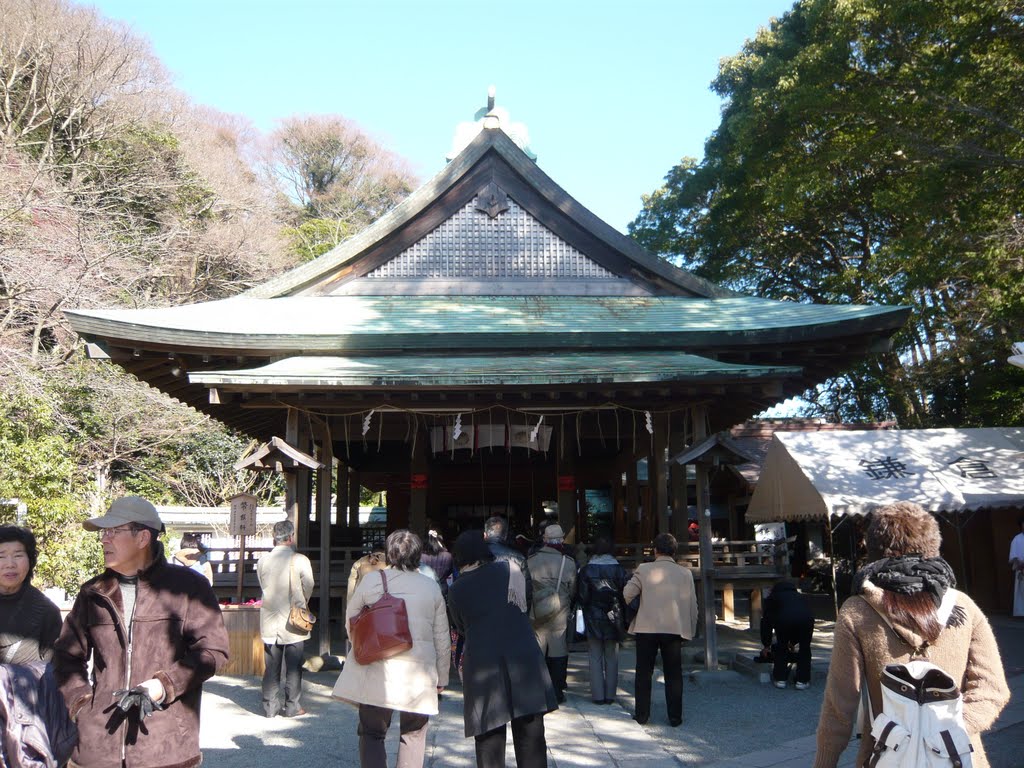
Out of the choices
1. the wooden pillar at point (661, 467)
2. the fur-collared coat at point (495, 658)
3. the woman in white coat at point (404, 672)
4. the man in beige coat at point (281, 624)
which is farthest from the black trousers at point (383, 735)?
the wooden pillar at point (661, 467)

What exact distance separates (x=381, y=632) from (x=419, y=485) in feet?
A: 29.0

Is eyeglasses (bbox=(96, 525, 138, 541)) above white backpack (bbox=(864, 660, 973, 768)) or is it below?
above

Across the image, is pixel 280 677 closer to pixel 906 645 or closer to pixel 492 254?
pixel 906 645

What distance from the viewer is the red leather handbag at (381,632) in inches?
165

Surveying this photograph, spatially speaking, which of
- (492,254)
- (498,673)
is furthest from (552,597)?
(492,254)

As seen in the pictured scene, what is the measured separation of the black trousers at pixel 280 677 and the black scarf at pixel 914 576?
5679 millimetres

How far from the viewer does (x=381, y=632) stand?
4.21 m

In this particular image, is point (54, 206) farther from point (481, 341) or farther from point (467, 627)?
point (467, 627)

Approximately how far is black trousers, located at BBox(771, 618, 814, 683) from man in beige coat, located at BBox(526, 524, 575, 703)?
2156 mm

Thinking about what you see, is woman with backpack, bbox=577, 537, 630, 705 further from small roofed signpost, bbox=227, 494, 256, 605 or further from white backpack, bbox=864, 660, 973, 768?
white backpack, bbox=864, 660, 973, 768

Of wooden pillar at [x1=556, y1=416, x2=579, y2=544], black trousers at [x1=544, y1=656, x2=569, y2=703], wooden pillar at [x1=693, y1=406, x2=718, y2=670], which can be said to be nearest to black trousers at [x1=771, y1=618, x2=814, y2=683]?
wooden pillar at [x1=693, y1=406, x2=718, y2=670]

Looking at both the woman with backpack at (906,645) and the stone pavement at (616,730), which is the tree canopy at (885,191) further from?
the woman with backpack at (906,645)

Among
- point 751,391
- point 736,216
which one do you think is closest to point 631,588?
point 751,391

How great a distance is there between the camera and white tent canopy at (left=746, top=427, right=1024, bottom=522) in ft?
33.7
